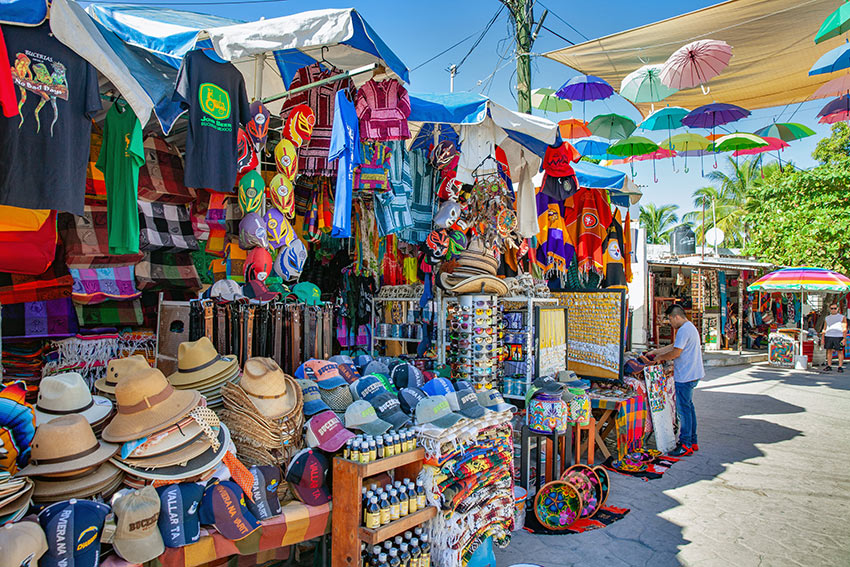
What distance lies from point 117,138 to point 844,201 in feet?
56.2

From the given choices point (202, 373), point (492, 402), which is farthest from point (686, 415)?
point (202, 373)

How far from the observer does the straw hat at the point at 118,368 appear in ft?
8.43

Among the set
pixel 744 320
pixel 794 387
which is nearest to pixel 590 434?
pixel 794 387

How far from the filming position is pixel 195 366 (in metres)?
2.91

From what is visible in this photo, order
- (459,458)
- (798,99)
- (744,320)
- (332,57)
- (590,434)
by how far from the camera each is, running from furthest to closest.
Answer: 1. (744,320)
2. (798,99)
3. (590,434)
4. (332,57)
5. (459,458)

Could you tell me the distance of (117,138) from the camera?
3180 millimetres

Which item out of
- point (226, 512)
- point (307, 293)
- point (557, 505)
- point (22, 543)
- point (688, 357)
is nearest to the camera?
point (22, 543)

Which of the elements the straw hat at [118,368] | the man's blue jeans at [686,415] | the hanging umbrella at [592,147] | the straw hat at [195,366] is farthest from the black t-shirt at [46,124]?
the hanging umbrella at [592,147]

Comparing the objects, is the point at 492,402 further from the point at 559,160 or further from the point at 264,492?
the point at 559,160

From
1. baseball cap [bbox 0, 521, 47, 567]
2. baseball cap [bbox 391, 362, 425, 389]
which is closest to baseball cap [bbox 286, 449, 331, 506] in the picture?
baseball cap [bbox 0, 521, 47, 567]

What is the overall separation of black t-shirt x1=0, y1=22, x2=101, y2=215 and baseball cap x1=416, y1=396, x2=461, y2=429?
219 cm

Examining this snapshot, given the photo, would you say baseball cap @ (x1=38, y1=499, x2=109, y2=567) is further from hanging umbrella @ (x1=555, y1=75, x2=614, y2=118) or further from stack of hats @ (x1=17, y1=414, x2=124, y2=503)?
hanging umbrella @ (x1=555, y1=75, x2=614, y2=118)

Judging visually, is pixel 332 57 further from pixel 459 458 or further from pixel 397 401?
pixel 459 458

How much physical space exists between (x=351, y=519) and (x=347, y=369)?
126 centimetres
